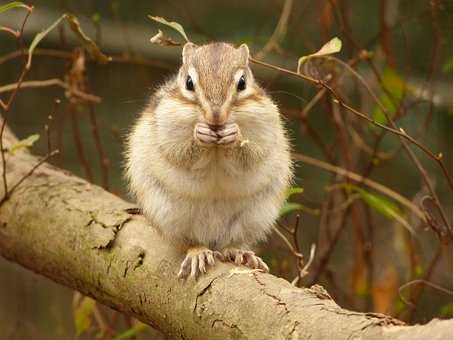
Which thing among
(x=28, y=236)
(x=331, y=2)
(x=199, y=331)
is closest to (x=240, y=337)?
(x=199, y=331)

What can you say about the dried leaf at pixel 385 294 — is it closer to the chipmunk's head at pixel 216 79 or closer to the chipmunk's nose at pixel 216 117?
the chipmunk's head at pixel 216 79

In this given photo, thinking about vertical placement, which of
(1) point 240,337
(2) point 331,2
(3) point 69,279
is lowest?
(3) point 69,279

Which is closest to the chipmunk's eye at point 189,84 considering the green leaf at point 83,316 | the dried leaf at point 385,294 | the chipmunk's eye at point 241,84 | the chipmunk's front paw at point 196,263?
the chipmunk's eye at point 241,84

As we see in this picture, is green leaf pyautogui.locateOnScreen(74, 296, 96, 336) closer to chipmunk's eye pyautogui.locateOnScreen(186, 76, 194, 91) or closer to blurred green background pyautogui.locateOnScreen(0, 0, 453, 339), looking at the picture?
chipmunk's eye pyautogui.locateOnScreen(186, 76, 194, 91)

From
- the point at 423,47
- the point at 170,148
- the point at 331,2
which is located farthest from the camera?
the point at 423,47

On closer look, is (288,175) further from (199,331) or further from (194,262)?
(199,331)

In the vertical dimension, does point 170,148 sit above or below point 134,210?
above

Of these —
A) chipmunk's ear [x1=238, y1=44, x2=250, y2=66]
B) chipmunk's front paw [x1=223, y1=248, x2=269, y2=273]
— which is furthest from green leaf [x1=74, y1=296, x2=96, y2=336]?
chipmunk's ear [x1=238, y1=44, x2=250, y2=66]
